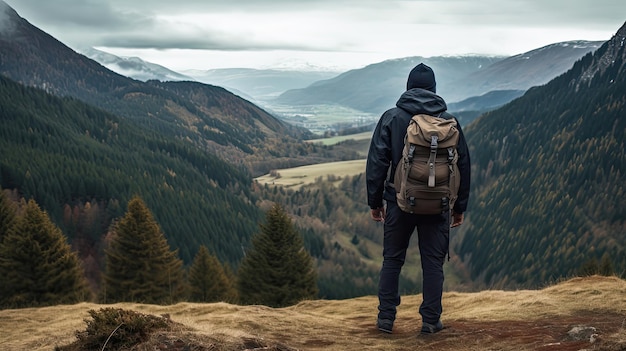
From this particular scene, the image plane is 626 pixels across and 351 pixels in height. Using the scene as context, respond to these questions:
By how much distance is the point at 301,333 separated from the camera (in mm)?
11188

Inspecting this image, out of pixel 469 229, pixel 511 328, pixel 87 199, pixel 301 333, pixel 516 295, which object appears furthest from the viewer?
pixel 469 229

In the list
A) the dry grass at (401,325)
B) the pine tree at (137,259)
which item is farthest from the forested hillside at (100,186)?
the dry grass at (401,325)

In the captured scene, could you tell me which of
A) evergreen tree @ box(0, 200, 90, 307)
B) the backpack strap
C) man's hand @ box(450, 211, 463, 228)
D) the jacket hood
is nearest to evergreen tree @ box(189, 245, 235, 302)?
evergreen tree @ box(0, 200, 90, 307)

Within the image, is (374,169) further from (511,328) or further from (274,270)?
(274,270)

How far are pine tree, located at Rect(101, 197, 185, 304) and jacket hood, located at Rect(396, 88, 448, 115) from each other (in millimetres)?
32992

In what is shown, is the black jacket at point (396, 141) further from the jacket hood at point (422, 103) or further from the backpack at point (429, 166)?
the backpack at point (429, 166)

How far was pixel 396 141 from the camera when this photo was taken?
9398mm

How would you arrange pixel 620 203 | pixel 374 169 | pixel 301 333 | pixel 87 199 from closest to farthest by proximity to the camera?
pixel 374 169 → pixel 301 333 → pixel 87 199 → pixel 620 203

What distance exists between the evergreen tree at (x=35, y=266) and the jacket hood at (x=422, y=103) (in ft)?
102

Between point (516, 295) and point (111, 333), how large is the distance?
10971 mm

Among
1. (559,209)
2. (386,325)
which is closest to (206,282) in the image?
(386,325)

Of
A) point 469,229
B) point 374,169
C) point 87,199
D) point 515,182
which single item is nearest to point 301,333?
point 374,169

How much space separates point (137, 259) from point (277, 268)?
10.8 meters

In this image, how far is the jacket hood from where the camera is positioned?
9.33m
